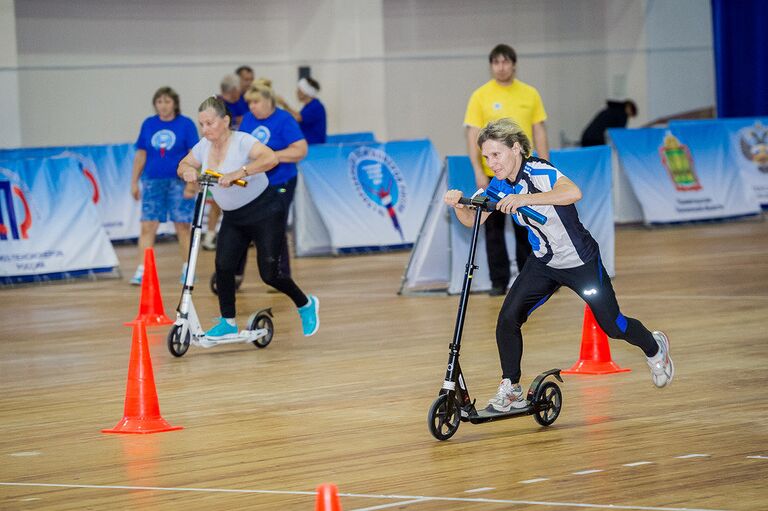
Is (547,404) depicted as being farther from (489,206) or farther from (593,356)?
(593,356)

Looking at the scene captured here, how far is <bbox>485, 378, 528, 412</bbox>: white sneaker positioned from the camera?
7219mm

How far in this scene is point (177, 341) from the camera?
1027cm

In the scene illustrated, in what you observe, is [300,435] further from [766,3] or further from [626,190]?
[766,3]

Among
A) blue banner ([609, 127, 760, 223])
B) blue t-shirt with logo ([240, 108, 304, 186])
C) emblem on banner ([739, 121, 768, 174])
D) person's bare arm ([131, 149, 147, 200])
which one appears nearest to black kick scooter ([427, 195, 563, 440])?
blue t-shirt with logo ([240, 108, 304, 186])

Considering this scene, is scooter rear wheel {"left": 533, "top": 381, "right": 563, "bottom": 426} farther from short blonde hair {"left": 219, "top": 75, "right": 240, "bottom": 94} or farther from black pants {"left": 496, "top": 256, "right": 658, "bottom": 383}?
short blonde hair {"left": 219, "top": 75, "right": 240, "bottom": 94}

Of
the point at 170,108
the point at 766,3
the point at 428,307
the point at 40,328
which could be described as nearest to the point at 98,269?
the point at 170,108

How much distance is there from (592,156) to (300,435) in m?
7.76

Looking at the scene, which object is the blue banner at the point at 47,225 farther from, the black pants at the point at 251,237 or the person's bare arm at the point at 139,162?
the black pants at the point at 251,237

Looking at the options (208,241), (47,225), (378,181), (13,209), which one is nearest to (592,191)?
(378,181)

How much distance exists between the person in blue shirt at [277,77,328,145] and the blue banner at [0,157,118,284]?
110 inches

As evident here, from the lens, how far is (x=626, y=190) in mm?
21375

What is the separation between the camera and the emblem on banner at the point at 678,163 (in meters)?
21.1

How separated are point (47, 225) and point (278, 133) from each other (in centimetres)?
499

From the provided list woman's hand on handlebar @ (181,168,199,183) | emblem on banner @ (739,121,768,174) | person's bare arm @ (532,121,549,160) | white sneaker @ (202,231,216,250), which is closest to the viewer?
woman's hand on handlebar @ (181,168,199,183)
